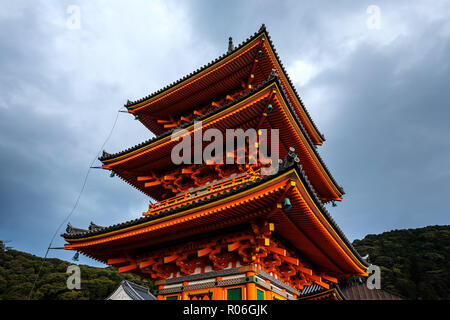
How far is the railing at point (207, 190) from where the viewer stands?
1045 centimetres

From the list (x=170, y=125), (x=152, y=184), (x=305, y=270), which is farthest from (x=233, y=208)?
(x=170, y=125)

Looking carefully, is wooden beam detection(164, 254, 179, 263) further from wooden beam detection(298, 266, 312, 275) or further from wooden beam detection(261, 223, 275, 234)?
wooden beam detection(298, 266, 312, 275)

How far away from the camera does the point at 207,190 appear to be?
11.6 meters

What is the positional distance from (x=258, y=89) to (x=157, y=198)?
7.99 meters

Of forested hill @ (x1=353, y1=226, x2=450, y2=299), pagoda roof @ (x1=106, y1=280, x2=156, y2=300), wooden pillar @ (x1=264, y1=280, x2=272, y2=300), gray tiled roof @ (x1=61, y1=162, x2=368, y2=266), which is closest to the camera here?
gray tiled roof @ (x1=61, y1=162, x2=368, y2=266)

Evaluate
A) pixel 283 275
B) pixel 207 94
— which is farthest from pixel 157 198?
pixel 283 275

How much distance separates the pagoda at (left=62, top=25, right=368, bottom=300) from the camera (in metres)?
8.39

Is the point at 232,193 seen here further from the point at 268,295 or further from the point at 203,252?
the point at 268,295

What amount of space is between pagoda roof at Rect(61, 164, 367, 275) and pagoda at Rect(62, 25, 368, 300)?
3 centimetres

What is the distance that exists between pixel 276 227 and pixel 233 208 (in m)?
1.76

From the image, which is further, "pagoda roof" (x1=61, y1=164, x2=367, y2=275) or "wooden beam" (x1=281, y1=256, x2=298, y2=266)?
"wooden beam" (x1=281, y1=256, x2=298, y2=266)

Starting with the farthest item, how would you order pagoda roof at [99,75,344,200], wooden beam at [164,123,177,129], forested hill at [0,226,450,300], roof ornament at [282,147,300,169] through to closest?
1. forested hill at [0,226,450,300]
2. wooden beam at [164,123,177,129]
3. pagoda roof at [99,75,344,200]
4. roof ornament at [282,147,300,169]

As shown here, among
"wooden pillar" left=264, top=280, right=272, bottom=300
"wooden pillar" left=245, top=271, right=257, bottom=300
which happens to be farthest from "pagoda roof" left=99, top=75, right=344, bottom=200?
"wooden pillar" left=264, top=280, right=272, bottom=300
